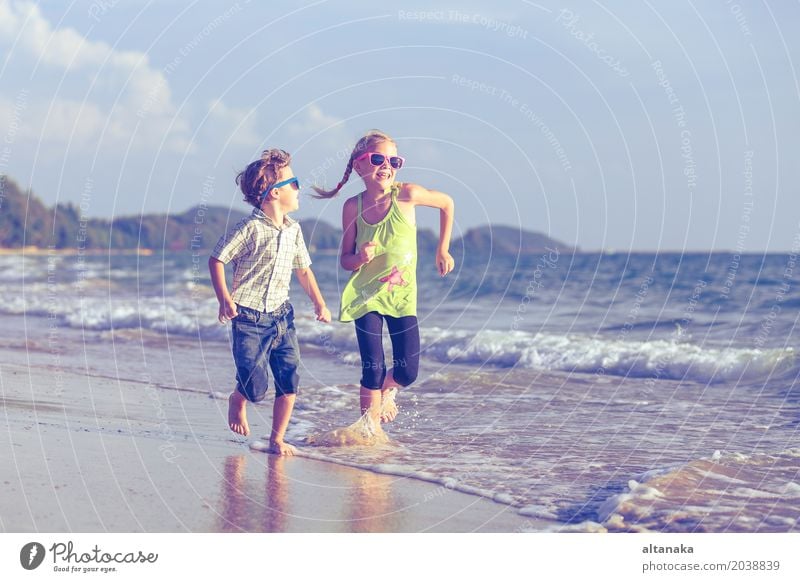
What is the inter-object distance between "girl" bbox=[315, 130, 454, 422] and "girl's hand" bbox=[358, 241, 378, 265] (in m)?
0.02

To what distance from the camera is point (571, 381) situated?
11.5 meters

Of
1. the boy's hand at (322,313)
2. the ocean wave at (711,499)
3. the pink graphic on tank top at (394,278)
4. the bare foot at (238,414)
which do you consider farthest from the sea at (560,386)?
the pink graphic on tank top at (394,278)

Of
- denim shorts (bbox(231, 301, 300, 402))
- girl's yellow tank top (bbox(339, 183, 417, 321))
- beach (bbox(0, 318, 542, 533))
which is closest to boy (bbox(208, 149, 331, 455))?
denim shorts (bbox(231, 301, 300, 402))

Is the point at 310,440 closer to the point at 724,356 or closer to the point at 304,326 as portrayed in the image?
the point at 724,356

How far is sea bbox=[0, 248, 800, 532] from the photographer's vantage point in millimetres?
6293

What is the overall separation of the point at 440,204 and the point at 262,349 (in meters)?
1.55

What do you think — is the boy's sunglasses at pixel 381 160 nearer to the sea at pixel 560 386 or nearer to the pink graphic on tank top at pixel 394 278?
the pink graphic on tank top at pixel 394 278

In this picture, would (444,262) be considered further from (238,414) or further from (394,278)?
(238,414)

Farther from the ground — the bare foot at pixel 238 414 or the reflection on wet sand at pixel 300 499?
the bare foot at pixel 238 414

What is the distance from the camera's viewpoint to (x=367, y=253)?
670 centimetres

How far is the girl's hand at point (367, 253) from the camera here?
671 centimetres

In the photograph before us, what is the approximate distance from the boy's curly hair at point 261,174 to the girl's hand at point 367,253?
722mm

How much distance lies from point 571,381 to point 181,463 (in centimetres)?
587
